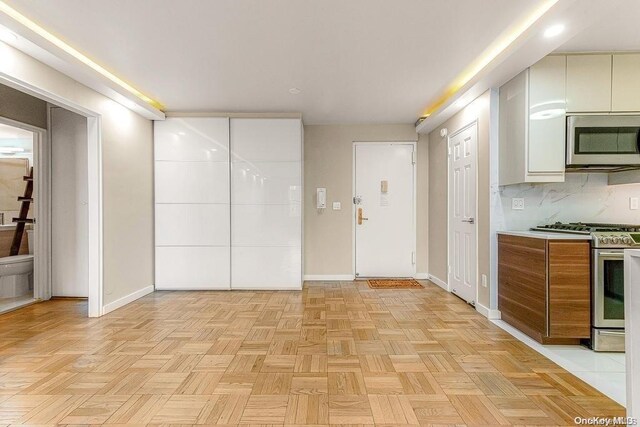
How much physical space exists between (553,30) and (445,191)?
2596 millimetres

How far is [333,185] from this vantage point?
5.61 m

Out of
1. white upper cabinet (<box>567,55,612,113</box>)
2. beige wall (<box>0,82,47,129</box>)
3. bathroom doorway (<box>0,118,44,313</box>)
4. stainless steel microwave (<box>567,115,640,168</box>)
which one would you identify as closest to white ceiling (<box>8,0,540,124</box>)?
white upper cabinet (<box>567,55,612,113</box>)

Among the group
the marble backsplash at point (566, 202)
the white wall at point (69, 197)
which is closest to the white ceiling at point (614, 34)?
the marble backsplash at point (566, 202)

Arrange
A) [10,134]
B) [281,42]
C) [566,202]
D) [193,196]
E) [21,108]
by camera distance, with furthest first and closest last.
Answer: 1. [10,134]
2. [193,196]
3. [21,108]
4. [566,202]
5. [281,42]

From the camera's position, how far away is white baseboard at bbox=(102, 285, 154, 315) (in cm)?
387

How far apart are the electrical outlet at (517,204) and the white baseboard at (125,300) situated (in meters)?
4.36

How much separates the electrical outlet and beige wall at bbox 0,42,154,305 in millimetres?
4252

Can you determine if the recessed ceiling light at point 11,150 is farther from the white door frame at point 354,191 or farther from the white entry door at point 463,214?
the white entry door at point 463,214

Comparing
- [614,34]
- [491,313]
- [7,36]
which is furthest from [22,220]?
[614,34]

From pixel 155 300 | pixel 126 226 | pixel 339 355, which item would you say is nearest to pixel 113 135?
pixel 126 226

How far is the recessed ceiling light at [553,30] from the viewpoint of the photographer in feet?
7.90

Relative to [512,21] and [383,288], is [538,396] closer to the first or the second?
[512,21]

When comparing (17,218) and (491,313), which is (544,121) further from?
(17,218)

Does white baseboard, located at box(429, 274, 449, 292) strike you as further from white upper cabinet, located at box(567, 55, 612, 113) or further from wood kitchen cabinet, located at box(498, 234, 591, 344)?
white upper cabinet, located at box(567, 55, 612, 113)
